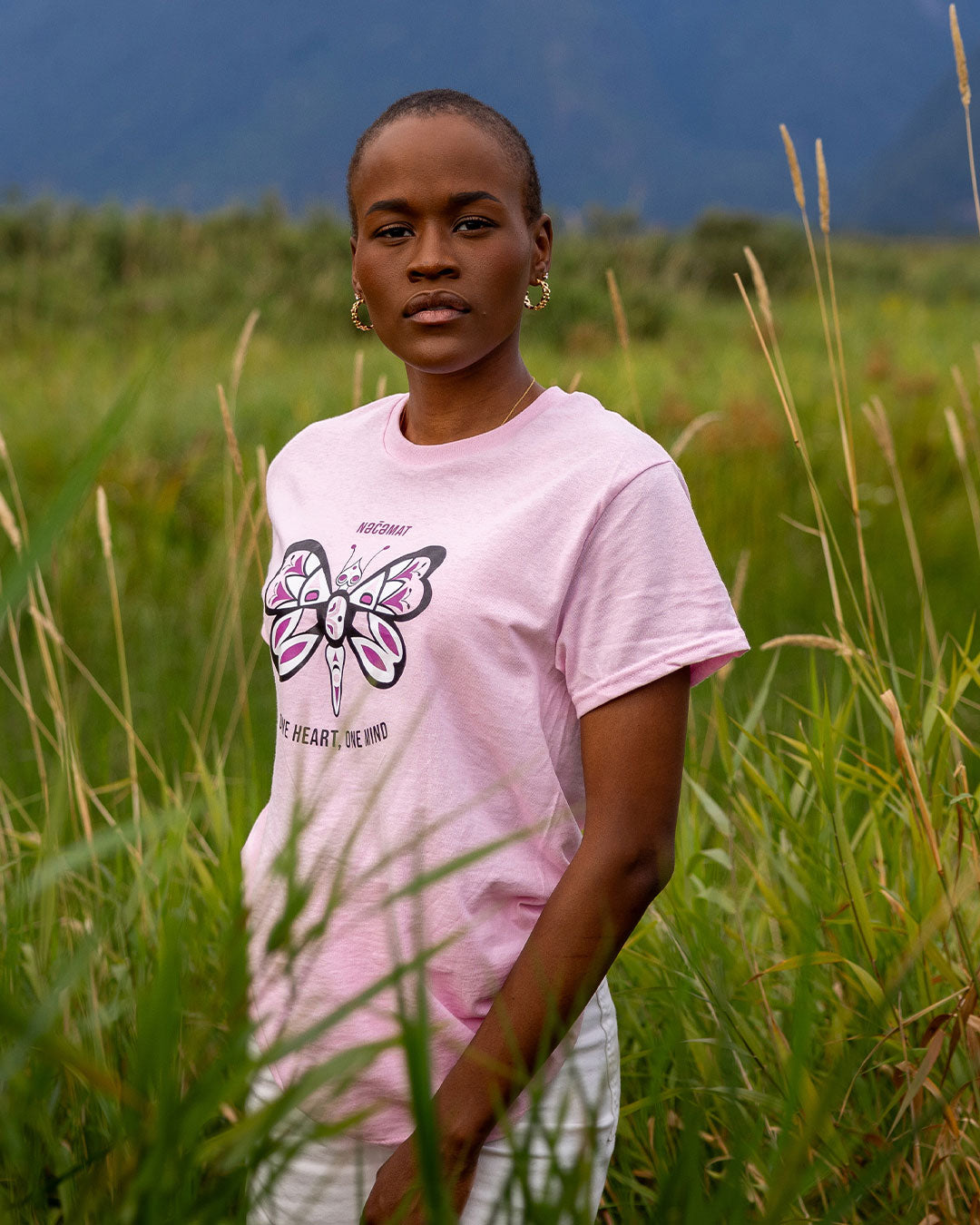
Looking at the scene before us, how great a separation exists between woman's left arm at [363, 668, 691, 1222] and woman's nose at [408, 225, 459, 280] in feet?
1.52

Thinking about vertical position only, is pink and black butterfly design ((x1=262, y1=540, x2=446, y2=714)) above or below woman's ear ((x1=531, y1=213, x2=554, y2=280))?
below

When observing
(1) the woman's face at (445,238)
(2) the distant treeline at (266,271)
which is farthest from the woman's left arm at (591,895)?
(2) the distant treeline at (266,271)

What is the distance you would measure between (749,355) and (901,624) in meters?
4.70

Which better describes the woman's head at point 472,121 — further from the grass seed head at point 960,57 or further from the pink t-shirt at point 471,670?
the grass seed head at point 960,57

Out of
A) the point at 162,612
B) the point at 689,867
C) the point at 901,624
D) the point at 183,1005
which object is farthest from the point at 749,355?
the point at 183,1005

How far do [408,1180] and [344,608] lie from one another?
21.5 inches

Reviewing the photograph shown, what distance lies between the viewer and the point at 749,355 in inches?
350

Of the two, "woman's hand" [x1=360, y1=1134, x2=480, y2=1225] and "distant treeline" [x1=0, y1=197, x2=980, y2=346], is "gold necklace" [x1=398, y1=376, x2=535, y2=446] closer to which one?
"woman's hand" [x1=360, y1=1134, x2=480, y2=1225]

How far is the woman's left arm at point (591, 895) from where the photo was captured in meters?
1.13

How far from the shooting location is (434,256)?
1.23 m

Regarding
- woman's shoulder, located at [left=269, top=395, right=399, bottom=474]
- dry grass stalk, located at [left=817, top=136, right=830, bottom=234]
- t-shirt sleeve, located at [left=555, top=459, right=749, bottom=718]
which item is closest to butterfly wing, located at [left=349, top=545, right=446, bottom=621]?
t-shirt sleeve, located at [left=555, top=459, right=749, bottom=718]

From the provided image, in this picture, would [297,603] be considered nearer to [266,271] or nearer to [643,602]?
[643,602]

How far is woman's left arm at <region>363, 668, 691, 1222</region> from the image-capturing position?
1.13m

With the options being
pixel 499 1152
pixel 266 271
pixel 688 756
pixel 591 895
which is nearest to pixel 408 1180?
pixel 499 1152
